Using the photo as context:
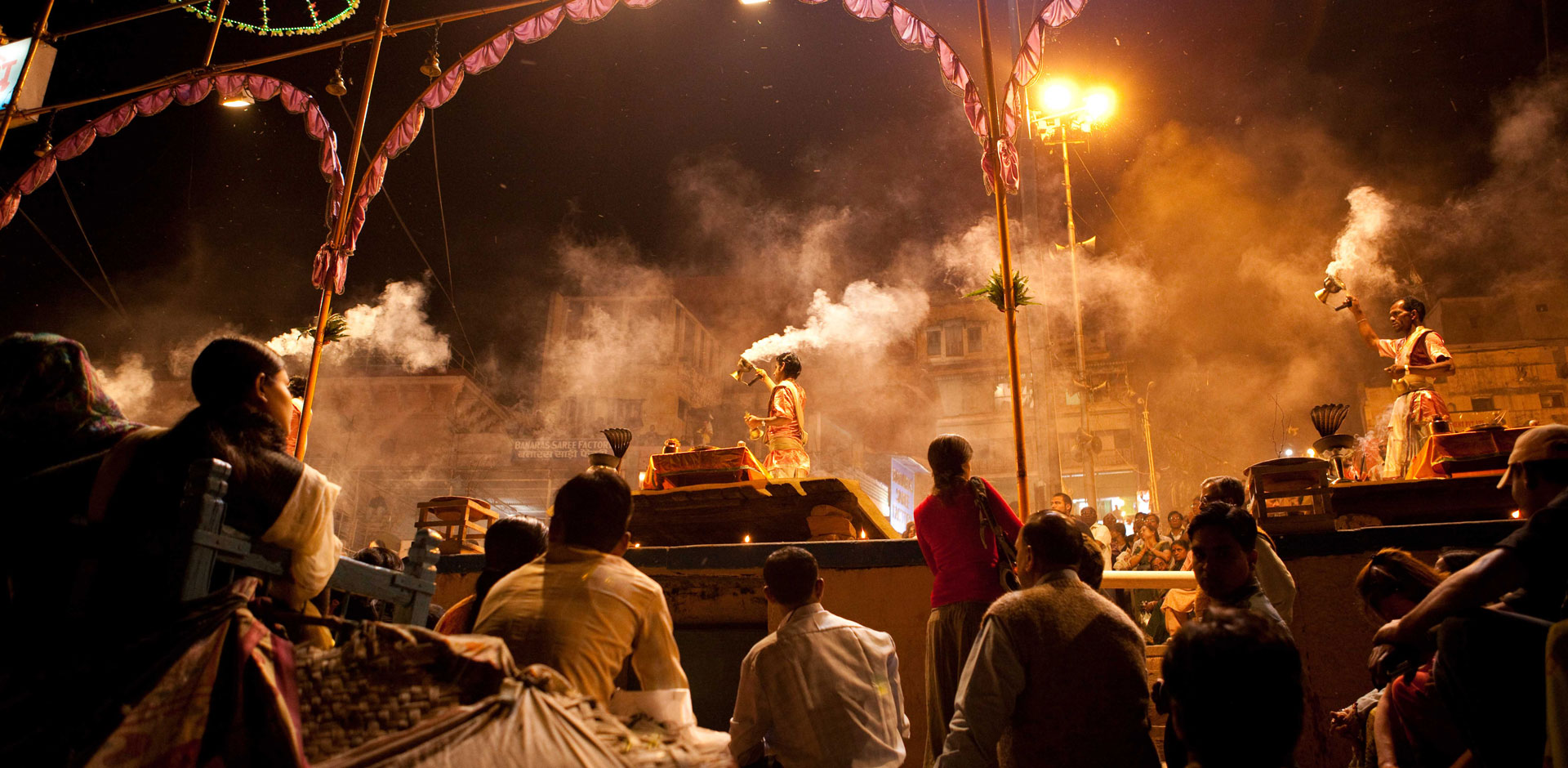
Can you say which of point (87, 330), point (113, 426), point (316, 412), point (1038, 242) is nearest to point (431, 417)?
point (316, 412)

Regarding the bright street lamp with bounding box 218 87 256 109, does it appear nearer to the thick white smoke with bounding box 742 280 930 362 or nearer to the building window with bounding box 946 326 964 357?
the thick white smoke with bounding box 742 280 930 362

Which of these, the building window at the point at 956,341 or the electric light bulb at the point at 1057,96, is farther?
the building window at the point at 956,341

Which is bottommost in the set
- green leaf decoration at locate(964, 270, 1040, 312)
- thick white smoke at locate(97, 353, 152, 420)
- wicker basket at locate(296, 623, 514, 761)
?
wicker basket at locate(296, 623, 514, 761)

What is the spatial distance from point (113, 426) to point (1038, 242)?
84.6 ft

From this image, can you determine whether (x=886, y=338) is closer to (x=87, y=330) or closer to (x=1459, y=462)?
(x=87, y=330)

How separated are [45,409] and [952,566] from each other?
4035mm

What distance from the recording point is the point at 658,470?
8.51 meters

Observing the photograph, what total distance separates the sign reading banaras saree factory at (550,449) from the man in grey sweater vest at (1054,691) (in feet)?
107

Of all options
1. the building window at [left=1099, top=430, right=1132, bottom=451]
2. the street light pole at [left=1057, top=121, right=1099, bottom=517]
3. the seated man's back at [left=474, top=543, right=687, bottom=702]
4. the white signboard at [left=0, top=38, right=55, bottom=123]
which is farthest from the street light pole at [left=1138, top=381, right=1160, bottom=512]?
the seated man's back at [left=474, top=543, right=687, bottom=702]

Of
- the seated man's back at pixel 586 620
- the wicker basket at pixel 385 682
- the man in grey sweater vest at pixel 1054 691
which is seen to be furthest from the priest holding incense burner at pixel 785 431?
the wicker basket at pixel 385 682

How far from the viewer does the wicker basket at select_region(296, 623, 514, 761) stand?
2.01m

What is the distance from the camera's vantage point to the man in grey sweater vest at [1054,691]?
10.0 feet

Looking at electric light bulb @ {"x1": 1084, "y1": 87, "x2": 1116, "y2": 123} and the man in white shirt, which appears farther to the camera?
electric light bulb @ {"x1": 1084, "y1": 87, "x2": 1116, "y2": 123}

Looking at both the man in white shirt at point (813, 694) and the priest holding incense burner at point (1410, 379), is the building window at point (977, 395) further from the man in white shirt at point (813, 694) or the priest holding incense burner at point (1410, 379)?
the man in white shirt at point (813, 694)
